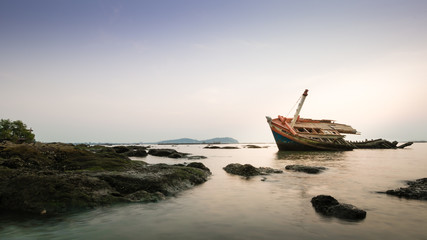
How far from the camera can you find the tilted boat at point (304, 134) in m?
53.7

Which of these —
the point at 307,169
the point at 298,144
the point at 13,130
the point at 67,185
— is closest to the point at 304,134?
the point at 298,144

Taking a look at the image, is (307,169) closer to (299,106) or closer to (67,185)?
(67,185)

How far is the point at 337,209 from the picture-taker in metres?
7.61

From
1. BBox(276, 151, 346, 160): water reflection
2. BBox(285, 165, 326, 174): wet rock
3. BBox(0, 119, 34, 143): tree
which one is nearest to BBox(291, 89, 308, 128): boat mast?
BBox(276, 151, 346, 160): water reflection

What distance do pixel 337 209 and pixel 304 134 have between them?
5179 centimetres

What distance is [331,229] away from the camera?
6.38 m

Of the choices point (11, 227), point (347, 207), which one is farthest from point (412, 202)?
point (11, 227)

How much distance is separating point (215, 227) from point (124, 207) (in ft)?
12.2

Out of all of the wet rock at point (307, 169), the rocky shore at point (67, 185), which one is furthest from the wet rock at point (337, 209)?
the wet rock at point (307, 169)

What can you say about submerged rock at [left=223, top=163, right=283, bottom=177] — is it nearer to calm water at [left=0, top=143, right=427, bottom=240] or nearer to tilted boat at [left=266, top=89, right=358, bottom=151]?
calm water at [left=0, top=143, right=427, bottom=240]

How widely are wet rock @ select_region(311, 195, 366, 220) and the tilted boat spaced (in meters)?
47.3

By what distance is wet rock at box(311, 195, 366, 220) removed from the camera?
732 centimetres

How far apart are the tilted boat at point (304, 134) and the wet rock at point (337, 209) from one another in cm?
4731

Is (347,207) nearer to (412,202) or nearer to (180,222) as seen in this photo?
(412,202)
